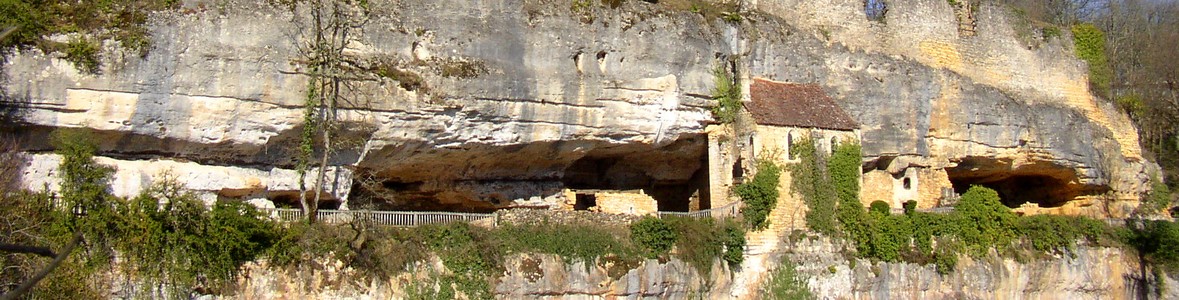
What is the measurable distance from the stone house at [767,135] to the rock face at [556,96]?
0.67m

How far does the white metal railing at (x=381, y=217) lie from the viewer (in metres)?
17.4

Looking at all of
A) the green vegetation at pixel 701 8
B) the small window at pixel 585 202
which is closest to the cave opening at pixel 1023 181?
the green vegetation at pixel 701 8

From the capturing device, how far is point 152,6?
16.9 meters

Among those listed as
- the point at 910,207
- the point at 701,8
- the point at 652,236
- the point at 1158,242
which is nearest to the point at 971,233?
the point at 910,207

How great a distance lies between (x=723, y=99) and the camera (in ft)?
72.6

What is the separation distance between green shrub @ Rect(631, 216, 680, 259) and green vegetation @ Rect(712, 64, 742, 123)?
3.41 m

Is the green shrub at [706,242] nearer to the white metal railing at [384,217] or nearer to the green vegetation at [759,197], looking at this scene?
the green vegetation at [759,197]

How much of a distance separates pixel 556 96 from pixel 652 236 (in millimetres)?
3307

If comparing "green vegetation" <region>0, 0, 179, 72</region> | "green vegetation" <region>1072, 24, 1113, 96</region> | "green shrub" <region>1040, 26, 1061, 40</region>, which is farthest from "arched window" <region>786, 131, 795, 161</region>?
"green vegetation" <region>0, 0, 179, 72</region>

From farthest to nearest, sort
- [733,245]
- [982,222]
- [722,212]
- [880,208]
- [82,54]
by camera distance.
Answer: [982,222], [880,208], [722,212], [733,245], [82,54]

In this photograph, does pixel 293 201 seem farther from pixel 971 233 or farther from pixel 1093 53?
pixel 1093 53

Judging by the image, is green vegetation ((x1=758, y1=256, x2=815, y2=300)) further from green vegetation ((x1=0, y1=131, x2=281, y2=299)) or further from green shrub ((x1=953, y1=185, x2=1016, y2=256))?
green vegetation ((x1=0, y1=131, x2=281, y2=299))

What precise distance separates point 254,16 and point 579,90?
632 cm

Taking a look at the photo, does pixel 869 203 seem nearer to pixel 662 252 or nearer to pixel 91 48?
pixel 662 252
